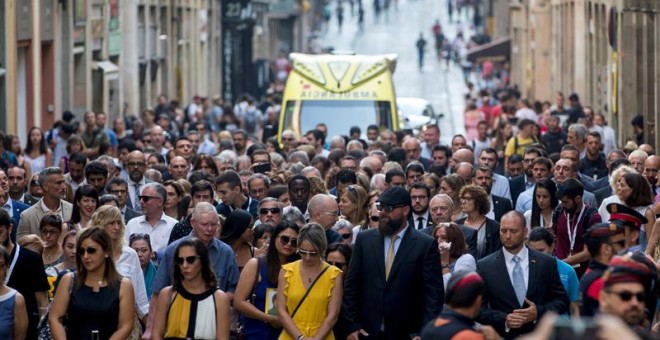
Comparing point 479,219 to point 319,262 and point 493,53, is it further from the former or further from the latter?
point 493,53

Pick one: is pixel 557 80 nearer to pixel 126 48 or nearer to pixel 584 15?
pixel 584 15

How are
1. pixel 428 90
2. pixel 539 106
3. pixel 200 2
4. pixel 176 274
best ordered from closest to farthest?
pixel 176 274
pixel 539 106
pixel 200 2
pixel 428 90

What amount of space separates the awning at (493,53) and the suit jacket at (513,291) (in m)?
49.1

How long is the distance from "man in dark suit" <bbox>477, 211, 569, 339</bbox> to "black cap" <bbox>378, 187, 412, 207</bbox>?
0.69m

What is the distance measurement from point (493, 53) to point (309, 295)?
168 feet

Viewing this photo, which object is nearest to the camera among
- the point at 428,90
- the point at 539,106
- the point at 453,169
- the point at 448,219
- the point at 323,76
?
the point at 448,219

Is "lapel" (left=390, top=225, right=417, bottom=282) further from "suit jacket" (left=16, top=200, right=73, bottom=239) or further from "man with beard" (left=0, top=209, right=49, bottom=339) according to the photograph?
"suit jacket" (left=16, top=200, right=73, bottom=239)

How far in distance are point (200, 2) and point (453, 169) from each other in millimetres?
38412

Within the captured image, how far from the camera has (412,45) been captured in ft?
263

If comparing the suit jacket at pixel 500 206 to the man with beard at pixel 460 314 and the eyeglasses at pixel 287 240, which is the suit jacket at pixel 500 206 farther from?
the man with beard at pixel 460 314

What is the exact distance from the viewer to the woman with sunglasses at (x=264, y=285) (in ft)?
42.4

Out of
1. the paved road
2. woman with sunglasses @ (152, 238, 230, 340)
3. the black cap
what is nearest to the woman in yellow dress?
the black cap

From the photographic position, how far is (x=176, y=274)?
12.0m

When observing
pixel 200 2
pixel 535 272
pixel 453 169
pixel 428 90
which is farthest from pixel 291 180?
pixel 428 90
